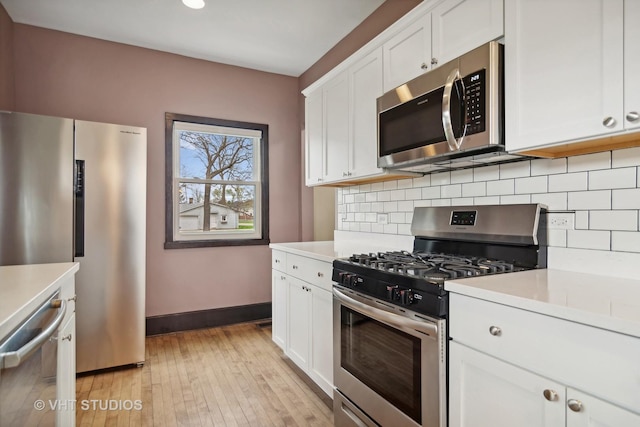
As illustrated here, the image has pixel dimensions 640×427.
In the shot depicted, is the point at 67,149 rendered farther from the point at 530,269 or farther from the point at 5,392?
the point at 530,269

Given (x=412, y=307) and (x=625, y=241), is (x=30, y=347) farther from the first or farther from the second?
(x=625, y=241)

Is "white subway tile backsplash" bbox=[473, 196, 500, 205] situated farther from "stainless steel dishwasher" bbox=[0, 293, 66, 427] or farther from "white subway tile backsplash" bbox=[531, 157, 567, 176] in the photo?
"stainless steel dishwasher" bbox=[0, 293, 66, 427]

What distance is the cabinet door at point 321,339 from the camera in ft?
7.06

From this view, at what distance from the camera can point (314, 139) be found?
311 centimetres

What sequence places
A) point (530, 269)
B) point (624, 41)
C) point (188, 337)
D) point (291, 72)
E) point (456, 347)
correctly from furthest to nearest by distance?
point (291, 72) → point (188, 337) → point (530, 269) → point (456, 347) → point (624, 41)

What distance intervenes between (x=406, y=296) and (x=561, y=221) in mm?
797

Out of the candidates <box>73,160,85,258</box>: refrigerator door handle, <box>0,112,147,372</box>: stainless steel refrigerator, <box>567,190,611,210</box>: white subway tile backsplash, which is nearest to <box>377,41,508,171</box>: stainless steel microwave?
<box>567,190,611,210</box>: white subway tile backsplash

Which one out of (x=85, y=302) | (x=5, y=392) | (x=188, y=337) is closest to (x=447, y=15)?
(x=5, y=392)

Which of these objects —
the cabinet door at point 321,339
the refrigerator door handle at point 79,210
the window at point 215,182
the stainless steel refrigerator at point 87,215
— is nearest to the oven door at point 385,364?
the cabinet door at point 321,339

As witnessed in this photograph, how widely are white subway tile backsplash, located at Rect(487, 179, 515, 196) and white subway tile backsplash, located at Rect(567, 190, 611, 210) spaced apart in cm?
29

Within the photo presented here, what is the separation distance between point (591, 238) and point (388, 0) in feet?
7.42

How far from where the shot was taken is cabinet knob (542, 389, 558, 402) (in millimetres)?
1014

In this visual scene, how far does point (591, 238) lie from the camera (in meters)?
1.50

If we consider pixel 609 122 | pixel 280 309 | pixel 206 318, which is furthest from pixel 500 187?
pixel 206 318
